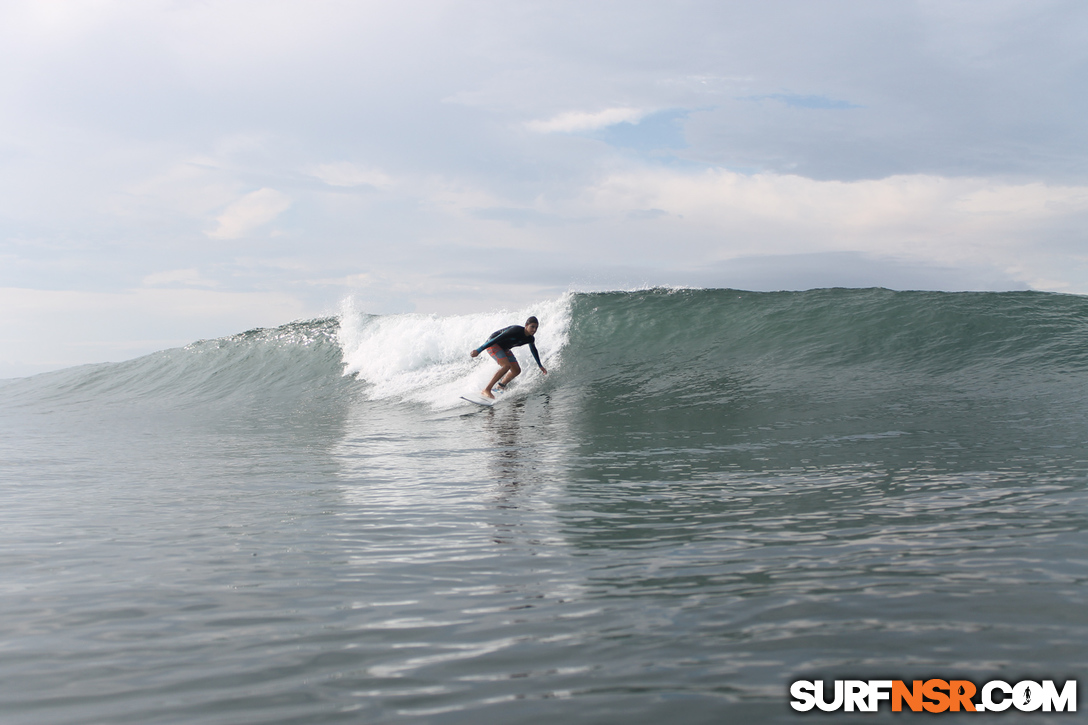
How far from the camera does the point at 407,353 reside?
17.5 m

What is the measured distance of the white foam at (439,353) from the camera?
15141 millimetres

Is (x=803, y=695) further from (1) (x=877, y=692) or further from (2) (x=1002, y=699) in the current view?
(2) (x=1002, y=699)

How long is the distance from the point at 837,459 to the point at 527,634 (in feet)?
15.5

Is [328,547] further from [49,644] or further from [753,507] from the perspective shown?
[753,507]

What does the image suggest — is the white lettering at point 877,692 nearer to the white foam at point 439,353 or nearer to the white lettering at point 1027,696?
the white lettering at point 1027,696

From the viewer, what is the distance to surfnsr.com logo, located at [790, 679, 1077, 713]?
86.0 inches

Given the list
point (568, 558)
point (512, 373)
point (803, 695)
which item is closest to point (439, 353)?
point (512, 373)

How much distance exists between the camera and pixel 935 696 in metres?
2.25

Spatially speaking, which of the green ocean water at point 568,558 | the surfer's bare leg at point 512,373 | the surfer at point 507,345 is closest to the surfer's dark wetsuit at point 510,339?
the surfer at point 507,345

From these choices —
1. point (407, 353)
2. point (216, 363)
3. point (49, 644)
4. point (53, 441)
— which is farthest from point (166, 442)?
point (216, 363)

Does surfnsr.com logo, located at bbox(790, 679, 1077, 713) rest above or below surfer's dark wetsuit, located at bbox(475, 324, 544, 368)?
below

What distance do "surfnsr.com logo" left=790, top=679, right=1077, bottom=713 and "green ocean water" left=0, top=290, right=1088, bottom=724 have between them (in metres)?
0.05

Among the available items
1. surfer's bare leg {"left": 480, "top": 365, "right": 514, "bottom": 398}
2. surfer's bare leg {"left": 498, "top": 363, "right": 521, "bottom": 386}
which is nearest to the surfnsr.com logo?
surfer's bare leg {"left": 480, "top": 365, "right": 514, "bottom": 398}

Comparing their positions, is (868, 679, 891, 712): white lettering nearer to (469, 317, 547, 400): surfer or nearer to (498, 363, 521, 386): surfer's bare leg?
(469, 317, 547, 400): surfer
